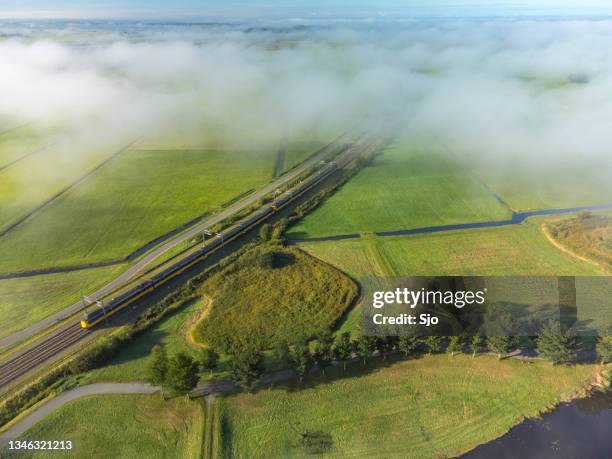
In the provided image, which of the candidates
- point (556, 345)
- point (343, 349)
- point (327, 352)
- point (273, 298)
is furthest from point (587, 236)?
point (273, 298)

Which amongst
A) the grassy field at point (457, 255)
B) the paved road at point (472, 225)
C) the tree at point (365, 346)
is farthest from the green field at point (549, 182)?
the tree at point (365, 346)

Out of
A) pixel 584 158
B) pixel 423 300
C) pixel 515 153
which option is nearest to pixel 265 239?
pixel 423 300

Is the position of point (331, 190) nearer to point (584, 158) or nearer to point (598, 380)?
point (598, 380)

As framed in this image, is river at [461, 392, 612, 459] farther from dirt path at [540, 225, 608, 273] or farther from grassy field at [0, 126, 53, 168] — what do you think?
grassy field at [0, 126, 53, 168]

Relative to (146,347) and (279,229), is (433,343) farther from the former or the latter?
(279,229)

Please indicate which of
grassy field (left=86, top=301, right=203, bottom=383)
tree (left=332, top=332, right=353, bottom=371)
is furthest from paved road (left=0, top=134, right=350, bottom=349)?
tree (left=332, top=332, right=353, bottom=371)
